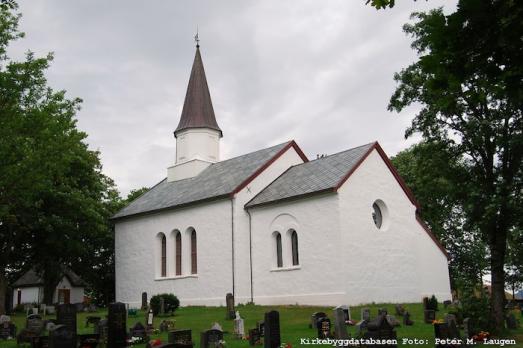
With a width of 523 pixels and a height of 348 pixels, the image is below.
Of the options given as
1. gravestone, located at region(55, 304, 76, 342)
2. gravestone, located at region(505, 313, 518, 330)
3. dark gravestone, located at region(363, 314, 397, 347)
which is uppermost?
gravestone, located at region(55, 304, 76, 342)

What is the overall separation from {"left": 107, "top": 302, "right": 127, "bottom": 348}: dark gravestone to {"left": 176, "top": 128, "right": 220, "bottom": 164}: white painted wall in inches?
805

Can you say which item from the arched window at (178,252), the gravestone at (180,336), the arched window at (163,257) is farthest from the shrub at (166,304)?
the gravestone at (180,336)

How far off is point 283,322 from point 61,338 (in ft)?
28.8

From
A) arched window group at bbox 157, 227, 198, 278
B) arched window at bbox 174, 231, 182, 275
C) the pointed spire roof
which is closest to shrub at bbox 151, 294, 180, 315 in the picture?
arched window group at bbox 157, 227, 198, 278

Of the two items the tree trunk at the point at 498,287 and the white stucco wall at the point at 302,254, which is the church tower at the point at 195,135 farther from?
the tree trunk at the point at 498,287

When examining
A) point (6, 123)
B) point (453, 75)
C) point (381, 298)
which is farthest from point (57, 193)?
point (453, 75)

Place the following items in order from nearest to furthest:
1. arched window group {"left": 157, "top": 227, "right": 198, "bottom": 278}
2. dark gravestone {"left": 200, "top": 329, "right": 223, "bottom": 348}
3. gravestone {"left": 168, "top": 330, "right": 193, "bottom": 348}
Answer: dark gravestone {"left": 200, "top": 329, "right": 223, "bottom": 348}, gravestone {"left": 168, "top": 330, "right": 193, "bottom": 348}, arched window group {"left": 157, "top": 227, "right": 198, "bottom": 278}

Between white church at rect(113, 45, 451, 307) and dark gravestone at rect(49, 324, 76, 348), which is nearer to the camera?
dark gravestone at rect(49, 324, 76, 348)

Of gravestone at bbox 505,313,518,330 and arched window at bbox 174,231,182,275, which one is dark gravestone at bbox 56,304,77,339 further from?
arched window at bbox 174,231,182,275

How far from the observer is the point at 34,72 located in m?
20.9

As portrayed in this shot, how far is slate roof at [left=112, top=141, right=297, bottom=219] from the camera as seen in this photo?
26.9 metres

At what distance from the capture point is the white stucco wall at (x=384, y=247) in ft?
73.2

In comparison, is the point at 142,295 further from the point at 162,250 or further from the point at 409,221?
the point at 409,221

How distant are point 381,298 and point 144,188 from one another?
29005mm
